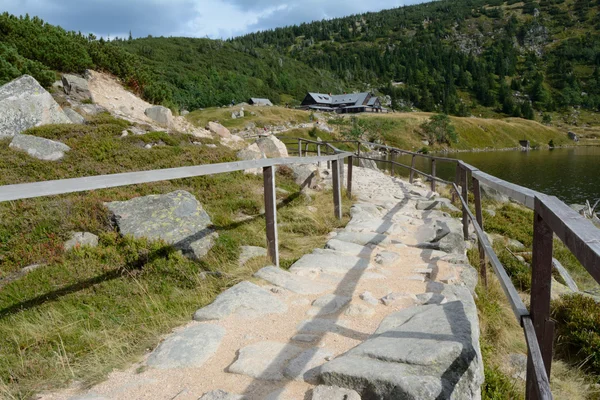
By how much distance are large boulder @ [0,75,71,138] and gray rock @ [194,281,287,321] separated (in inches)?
484

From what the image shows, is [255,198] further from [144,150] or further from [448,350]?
[448,350]

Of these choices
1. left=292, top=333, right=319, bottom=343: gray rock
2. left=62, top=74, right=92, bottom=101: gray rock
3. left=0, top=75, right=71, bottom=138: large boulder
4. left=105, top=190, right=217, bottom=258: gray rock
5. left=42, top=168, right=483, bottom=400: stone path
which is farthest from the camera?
left=62, top=74, right=92, bottom=101: gray rock

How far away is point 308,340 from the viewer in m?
3.38

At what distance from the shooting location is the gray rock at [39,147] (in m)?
10.8

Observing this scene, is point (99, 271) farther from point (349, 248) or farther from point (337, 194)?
point (337, 194)

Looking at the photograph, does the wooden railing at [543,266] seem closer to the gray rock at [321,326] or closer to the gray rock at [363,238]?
the gray rock at [321,326]

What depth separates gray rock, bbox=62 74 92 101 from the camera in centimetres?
1670

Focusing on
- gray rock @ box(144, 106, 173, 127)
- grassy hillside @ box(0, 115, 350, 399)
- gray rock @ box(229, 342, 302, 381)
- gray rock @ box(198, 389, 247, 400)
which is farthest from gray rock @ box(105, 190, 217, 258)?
gray rock @ box(144, 106, 173, 127)

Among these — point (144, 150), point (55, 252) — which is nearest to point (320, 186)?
point (144, 150)

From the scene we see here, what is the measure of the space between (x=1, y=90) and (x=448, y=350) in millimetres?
15815

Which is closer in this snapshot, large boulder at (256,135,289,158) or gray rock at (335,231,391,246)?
gray rock at (335,231,391,246)

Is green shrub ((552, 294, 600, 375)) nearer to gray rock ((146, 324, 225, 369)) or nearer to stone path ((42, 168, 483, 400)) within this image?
stone path ((42, 168, 483, 400))

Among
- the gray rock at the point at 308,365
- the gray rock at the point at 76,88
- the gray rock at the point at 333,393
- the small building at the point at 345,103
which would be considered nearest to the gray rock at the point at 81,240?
the gray rock at the point at 308,365

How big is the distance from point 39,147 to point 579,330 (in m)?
13.2
